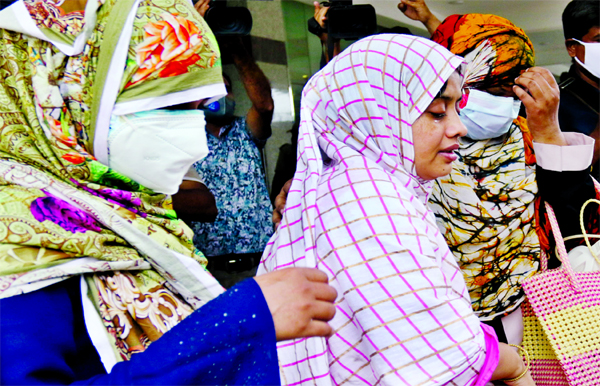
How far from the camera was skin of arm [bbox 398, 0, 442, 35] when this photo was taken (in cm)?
220

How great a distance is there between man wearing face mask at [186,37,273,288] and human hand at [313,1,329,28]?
13.3 inches

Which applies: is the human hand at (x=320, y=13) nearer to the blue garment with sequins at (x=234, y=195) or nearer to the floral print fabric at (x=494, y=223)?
the blue garment with sequins at (x=234, y=195)

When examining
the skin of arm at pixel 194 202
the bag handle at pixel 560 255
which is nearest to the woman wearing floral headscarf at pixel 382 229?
the bag handle at pixel 560 255

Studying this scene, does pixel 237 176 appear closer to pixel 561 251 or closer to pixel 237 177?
pixel 237 177

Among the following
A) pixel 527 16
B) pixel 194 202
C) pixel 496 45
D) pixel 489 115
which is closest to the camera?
pixel 489 115

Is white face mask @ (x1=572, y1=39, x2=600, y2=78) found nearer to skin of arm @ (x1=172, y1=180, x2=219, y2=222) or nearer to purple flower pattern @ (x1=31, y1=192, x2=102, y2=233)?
skin of arm @ (x1=172, y1=180, x2=219, y2=222)

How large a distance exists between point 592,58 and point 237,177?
1.54 meters

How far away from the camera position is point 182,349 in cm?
72

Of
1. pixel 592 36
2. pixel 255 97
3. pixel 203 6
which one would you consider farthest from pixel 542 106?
pixel 203 6

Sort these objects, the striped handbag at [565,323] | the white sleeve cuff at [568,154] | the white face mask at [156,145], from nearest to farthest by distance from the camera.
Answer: the white face mask at [156,145], the striped handbag at [565,323], the white sleeve cuff at [568,154]

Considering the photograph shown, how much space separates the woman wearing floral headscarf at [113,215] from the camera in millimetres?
734

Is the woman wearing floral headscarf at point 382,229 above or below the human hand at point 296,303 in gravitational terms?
below

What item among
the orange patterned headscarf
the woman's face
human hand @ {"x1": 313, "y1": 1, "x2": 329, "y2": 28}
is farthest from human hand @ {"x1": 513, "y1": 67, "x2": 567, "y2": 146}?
human hand @ {"x1": 313, "y1": 1, "x2": 329, "y2": 28}

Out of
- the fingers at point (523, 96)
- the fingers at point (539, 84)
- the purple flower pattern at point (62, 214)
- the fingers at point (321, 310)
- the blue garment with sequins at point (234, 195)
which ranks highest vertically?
the purple flower pattern at point (62, 214)
